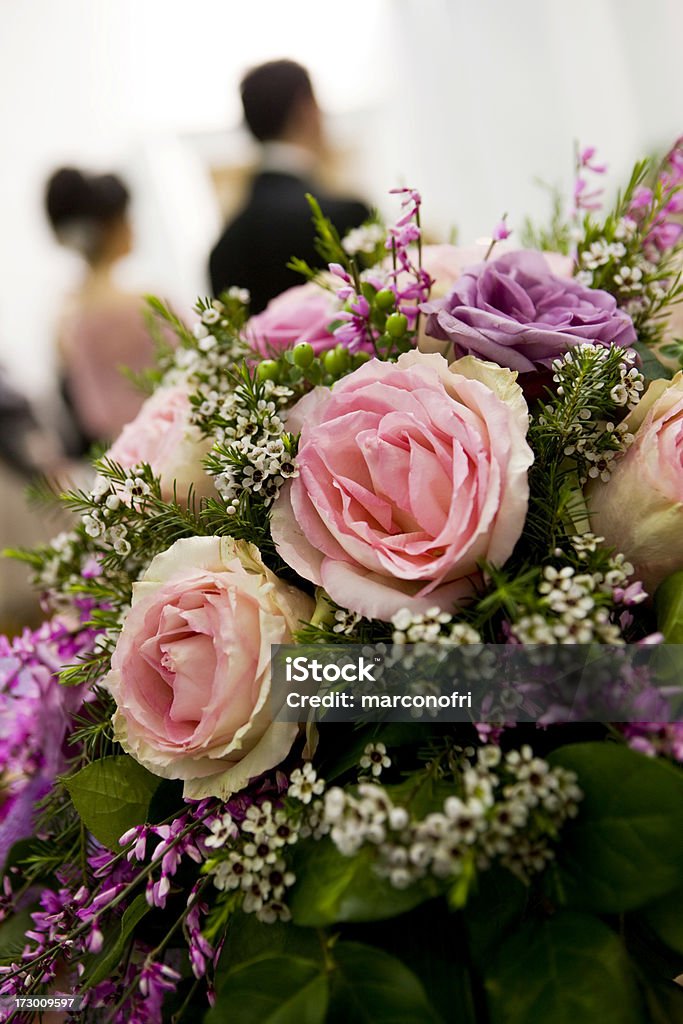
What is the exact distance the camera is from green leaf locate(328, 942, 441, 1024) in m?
0.35

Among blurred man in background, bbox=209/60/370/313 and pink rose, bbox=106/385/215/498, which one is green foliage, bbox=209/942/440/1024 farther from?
blurred man in background, bbox=209/60/370/313

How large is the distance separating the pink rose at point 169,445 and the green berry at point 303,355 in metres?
0.09

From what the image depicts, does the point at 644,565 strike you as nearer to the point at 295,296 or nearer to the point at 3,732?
the point at 295,296

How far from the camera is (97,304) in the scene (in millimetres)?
2287

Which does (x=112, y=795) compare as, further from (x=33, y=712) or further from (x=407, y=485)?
(x=407, y=485)

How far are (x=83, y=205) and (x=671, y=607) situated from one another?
241 cm

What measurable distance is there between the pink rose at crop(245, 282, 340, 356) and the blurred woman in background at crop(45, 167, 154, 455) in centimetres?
154

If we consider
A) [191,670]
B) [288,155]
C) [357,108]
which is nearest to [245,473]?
[191,670]

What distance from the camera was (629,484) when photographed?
0.45 m

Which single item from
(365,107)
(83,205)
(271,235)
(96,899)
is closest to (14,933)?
(96,899)

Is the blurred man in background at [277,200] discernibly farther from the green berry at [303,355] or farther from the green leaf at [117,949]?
the green leaf at [117,949]

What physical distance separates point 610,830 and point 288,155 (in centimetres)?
122

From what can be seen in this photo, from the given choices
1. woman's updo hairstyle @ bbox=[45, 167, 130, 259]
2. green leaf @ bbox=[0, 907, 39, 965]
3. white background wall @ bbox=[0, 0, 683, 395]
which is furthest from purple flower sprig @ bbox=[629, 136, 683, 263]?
woman's updo hairstyle @ bbox=[45, 167, 130, 259]

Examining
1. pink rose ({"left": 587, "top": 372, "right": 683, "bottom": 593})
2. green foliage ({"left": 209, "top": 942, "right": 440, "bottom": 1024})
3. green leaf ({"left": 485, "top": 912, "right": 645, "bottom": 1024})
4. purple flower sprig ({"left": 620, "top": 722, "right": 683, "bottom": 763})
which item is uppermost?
pink rose ({"left": 587, "top": 372, "right": 683, "bottom": 593})
